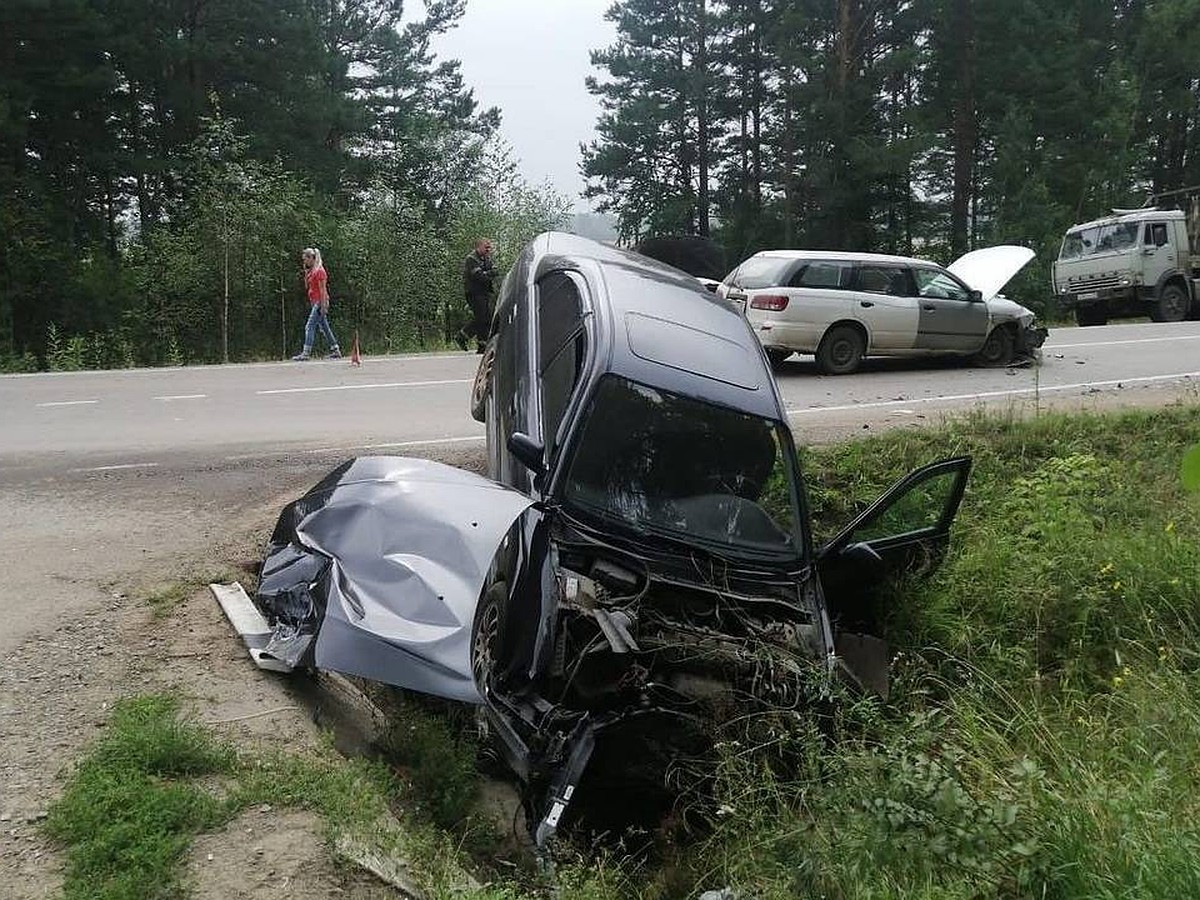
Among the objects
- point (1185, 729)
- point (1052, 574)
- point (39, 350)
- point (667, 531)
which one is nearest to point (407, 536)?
point (667, 531)

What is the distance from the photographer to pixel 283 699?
4117 millimetres

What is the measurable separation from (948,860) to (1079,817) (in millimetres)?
432

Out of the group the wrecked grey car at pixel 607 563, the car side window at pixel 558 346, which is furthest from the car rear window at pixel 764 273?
the wrecked grey car at pixel 607 563

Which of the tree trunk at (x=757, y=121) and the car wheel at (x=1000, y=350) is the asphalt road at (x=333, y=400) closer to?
the car wheel at (x=1000, y=350)

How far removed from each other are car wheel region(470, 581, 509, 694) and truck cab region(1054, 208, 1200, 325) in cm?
2032

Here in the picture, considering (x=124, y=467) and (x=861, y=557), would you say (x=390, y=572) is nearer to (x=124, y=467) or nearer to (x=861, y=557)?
(x=861, y=557)

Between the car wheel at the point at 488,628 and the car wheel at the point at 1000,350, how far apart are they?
11.3m

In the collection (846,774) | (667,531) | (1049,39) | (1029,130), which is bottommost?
(846,774)

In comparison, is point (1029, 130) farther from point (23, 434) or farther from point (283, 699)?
point (283, 699)

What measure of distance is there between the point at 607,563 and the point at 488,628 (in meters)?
0.60

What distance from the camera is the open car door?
504 cm

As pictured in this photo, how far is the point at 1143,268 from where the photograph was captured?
2031cm

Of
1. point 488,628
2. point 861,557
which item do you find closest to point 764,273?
point 861,557

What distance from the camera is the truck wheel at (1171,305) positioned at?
2045cm
